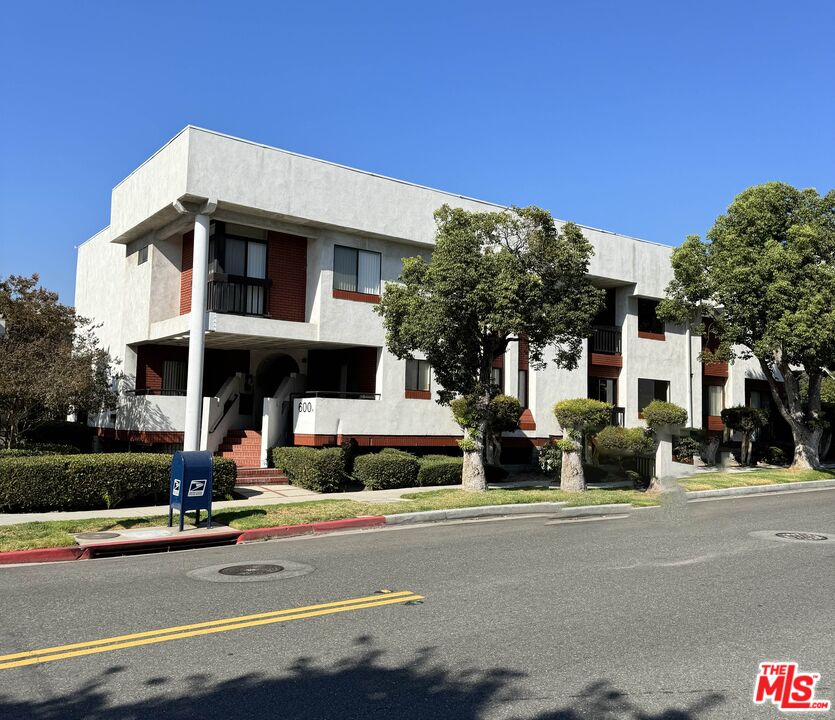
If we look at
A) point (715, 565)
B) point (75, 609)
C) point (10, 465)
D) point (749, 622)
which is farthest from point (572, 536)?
point (10, 465)

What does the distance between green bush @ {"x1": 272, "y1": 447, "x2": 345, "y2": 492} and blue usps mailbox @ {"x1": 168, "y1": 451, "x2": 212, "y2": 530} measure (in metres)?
A: 5.96

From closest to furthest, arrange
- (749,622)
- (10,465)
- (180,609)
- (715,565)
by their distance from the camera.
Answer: (749,622), (180,609), (715,565), (10,465)

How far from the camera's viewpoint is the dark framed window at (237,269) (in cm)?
2028

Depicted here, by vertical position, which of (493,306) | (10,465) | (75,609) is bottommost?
(75,609)

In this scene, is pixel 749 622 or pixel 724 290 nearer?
pixel 749 622

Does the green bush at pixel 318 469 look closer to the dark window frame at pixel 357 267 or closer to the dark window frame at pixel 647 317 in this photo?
the dark window frame at pixel 357 267

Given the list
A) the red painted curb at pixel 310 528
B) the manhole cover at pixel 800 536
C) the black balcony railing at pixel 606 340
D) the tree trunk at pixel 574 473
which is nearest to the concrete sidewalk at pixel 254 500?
the red painted curb at pixel 310 528

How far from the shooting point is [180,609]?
7301mm

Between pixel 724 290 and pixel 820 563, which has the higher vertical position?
pixel 724 290

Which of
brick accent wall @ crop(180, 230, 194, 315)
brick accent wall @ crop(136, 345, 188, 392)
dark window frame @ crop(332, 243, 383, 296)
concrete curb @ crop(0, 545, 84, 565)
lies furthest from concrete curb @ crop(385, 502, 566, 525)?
brick accent wall @ crop(136, 345, 188, 392)

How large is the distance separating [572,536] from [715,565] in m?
3.02

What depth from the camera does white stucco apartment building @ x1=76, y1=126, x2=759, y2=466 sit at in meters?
19.5

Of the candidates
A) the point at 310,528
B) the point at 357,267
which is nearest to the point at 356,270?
the point at 357,267

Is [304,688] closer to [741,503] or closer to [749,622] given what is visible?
[749,622]
